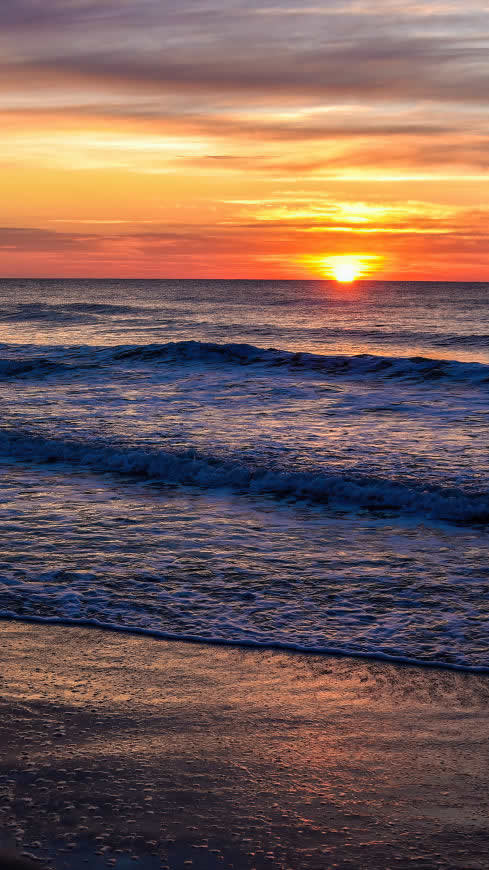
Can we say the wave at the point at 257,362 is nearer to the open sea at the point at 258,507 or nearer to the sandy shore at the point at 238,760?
the open sea at the point at 258,507

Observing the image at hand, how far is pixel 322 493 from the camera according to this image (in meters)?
9.93

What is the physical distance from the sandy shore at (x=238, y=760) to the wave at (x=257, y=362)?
55.9 ft

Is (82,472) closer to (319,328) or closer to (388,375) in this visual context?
(388,375)

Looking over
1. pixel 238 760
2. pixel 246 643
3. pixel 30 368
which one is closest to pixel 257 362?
pixel 30 368

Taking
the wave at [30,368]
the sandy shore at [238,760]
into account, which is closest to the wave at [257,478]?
the sandy shore at [238,760]

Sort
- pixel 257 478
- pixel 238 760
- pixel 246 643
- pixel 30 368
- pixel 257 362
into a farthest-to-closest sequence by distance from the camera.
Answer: pixel 257 362 → pixel 30 368 → pixel 257 478 → pixel 246 643 → pixel 238 760

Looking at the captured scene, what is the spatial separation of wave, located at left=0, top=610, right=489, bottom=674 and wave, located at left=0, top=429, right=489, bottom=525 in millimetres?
3871

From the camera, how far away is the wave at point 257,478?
30.4 feet

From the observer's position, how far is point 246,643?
5395 millimetres

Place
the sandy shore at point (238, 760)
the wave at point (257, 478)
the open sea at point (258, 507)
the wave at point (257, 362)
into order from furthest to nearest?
1. the wave at point (257, 362)
2. the wave at point (257, 478)
3. the open sea at point (258, 507)
4. the sandy shore at point (238, 760)

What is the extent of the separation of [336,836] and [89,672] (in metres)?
2.09

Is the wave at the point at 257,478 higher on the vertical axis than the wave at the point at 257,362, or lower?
lower

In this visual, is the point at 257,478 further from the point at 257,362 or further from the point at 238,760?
the point at 257,362

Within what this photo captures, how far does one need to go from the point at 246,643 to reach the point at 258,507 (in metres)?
4.01
